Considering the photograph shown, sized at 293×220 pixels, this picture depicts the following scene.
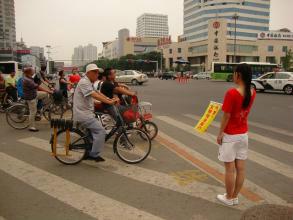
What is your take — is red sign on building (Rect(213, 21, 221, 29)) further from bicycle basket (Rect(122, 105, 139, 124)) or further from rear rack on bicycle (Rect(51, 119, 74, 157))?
rear rack on bicycle (Rect(51, 119, 74, 157))

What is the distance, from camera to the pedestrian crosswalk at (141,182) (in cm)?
422

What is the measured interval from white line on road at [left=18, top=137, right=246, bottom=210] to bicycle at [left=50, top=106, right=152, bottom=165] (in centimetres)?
23

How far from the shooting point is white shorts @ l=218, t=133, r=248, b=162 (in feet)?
13.7

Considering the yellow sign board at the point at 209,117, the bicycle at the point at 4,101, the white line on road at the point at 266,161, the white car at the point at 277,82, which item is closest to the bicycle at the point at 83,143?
the yellow sign board at the point at 209,117

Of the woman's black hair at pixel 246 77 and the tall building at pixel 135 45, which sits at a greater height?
the tall building at pixel 135 45

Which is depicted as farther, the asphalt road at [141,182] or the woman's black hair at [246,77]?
the asphalt road at [141,182]

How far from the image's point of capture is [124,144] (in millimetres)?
6254

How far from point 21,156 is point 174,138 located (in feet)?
11.4

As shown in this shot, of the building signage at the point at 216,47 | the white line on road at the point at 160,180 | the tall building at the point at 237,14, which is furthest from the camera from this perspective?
the tall building at the point at 237,14

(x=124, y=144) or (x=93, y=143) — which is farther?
(x=124, y=144)

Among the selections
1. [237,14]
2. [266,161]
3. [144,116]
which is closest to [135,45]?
[237,14]

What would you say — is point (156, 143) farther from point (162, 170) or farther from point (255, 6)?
point (255, 6)

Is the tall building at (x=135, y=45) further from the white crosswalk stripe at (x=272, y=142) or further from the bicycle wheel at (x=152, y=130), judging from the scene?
the bicycle wheel at (x=152, y=130)

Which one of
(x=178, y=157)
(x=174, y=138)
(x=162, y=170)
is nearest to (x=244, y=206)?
(x=162, y=170)
